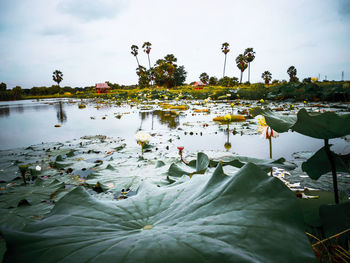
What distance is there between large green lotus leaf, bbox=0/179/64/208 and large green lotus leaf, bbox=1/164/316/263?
0.76 m

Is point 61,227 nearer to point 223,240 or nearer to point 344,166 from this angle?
point 223,240

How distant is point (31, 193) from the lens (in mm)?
1149

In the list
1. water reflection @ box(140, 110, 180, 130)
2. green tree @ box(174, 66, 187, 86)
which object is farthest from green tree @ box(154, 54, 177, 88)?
water reflection @ box(140, 110, 180, 130)

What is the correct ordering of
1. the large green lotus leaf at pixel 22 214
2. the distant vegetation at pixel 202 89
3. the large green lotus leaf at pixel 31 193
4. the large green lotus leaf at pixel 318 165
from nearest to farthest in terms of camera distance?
the large green lotus leaf at pixel 318 165
the large green lotus leaf at pixel 22 214
the large green lotus leaf at pixel 31 193
the distant vegetation at pixel 202 89

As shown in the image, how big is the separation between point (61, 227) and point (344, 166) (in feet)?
2.71

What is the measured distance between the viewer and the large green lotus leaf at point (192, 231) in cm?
33

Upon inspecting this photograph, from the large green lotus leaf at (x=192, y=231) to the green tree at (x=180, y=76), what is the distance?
1368 inches

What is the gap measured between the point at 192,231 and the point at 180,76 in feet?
118

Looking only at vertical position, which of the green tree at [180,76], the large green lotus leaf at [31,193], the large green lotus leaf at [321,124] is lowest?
the large green lotus leaf at [31,193]

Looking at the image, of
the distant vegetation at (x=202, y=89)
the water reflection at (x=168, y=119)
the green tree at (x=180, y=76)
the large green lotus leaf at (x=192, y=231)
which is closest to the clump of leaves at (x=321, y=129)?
the large green lotus leaf at (x=192, y=231)

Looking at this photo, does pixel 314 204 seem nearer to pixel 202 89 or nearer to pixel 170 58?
pixel 202 89

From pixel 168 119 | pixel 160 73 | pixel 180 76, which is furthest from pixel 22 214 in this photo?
pixel 180 76

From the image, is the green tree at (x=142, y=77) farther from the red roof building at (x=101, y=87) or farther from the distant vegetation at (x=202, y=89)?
the red roof building at (x=101, y=87)

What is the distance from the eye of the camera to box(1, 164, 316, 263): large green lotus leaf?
1.07 ft
